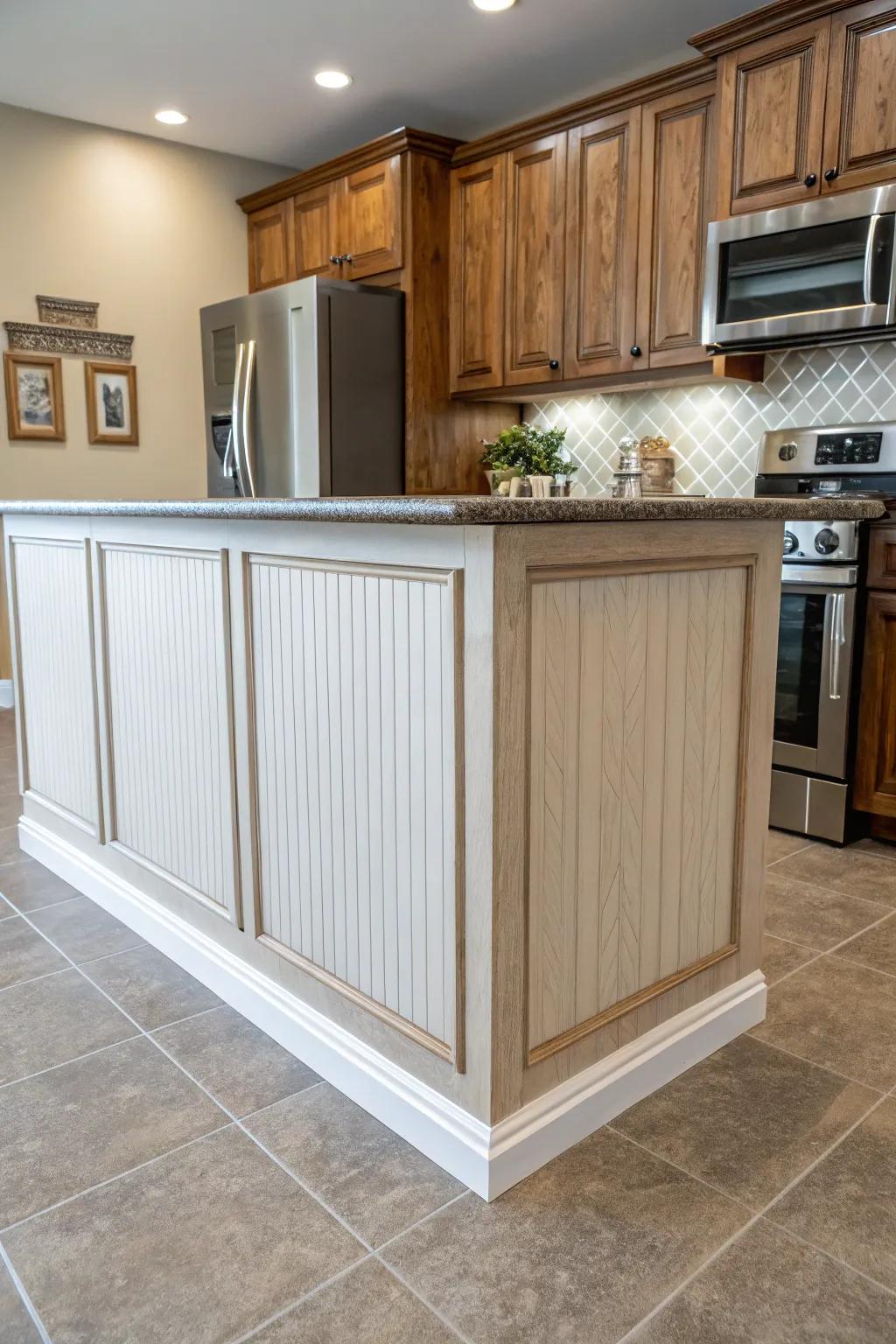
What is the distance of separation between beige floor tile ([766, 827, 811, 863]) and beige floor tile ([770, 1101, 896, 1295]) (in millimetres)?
1317

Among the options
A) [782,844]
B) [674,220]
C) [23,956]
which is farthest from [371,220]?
[23,956]

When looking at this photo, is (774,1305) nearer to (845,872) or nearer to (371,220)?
(845,872)

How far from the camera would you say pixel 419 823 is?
141 cm

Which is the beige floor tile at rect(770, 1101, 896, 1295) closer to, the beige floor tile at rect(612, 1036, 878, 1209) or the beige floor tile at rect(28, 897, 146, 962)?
the beige floor tile at rect(612, 1036, 878, 1209)

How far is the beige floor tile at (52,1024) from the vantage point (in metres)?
1.73

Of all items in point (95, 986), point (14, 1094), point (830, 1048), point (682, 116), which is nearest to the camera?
point (14, 1094)

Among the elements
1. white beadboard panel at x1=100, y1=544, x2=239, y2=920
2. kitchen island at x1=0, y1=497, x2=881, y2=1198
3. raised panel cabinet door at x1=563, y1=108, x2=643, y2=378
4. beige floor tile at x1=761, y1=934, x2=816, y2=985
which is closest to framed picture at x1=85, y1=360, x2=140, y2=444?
raised panel cabinet door at x1=563, y1=108, x2=643, y2=378

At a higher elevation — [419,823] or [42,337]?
[42,337]

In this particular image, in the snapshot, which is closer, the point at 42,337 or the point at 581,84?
the point at 581,84

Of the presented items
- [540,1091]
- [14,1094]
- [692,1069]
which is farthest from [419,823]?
[14,1094]

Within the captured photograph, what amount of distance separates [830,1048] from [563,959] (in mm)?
646

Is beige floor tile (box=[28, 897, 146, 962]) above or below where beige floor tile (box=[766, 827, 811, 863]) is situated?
above

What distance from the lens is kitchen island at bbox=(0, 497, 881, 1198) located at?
1321mm

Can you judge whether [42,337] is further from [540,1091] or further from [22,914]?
[540,1091]
